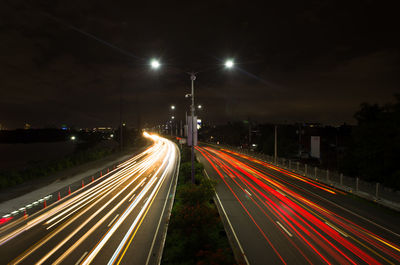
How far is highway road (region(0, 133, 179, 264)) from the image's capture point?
33.9 feet

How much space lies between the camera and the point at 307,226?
1375 cm

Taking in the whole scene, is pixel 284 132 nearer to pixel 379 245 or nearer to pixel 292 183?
pixel 292 183

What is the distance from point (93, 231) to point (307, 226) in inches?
477

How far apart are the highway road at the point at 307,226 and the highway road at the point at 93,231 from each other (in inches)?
180

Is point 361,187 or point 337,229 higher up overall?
point 361,187

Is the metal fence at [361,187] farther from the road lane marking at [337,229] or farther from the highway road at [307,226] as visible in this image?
the road lane marking at [337,229]

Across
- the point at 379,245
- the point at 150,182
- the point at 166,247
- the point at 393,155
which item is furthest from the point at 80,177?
the point at 393,155

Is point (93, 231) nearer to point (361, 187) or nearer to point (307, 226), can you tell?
point (307, 226)

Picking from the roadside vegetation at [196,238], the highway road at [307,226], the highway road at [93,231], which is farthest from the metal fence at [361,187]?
the highway road at [93,231]

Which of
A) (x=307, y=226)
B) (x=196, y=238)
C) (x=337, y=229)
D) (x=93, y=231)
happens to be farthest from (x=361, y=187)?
(x=93, y=231)

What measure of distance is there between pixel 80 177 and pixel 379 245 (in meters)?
30.3

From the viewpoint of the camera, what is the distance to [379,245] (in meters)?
11.6

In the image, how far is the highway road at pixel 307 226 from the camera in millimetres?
10531

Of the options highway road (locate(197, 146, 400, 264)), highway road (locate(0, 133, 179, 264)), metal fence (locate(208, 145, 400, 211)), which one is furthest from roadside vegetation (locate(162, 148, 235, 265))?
metal fence (locate(208, 145, 400, 211))
